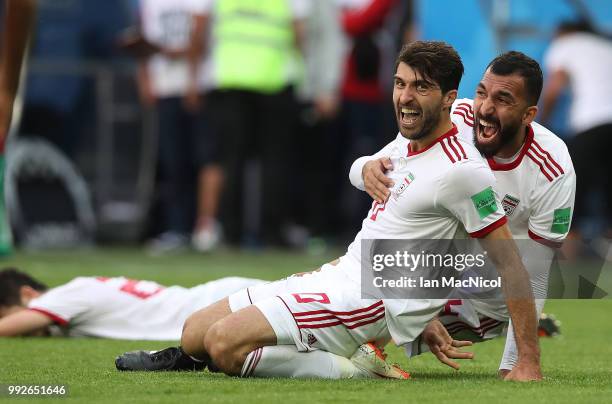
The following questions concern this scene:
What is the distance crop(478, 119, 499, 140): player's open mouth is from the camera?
6.09 m

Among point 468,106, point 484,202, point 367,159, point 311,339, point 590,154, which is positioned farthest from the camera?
point 590,154

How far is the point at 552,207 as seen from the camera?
243 inches

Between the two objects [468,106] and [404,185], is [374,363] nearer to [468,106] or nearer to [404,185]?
[404,185]

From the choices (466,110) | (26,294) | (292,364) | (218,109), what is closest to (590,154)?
(218,109)

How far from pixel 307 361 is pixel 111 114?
8551 mm

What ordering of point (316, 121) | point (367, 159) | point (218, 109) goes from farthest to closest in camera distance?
point (316, 121) < point (218, 109) < point (367, 159)

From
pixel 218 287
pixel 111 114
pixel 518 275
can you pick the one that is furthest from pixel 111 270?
pixel 518 275

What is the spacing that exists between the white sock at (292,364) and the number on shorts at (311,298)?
8.1 inches

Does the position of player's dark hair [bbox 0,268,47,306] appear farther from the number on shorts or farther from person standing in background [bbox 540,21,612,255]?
person standing in background [bbox 540,21,612,255]

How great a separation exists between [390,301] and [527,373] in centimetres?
64

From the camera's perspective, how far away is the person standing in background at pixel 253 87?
1312 cm

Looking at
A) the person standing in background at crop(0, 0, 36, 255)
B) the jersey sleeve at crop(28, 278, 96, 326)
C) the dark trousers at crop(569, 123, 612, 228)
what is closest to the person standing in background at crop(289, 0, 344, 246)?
the dark trousers at crop(569, 123, 612, 228)

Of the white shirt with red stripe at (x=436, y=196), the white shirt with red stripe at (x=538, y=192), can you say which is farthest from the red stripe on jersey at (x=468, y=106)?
the white shirt with red stripe at (x=436, y=196)

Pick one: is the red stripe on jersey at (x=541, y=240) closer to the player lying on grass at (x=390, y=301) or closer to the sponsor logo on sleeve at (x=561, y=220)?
the sponsor logo on sleeve at (x=561, y=220)
